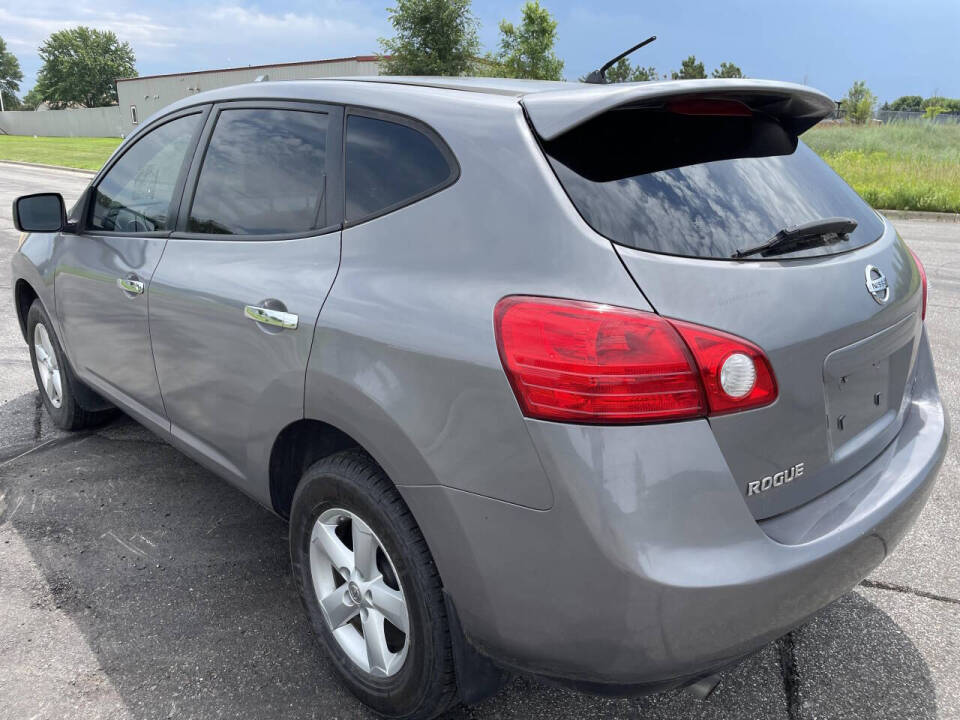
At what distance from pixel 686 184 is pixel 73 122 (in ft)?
257

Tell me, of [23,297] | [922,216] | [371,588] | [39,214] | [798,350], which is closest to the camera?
[798,350]

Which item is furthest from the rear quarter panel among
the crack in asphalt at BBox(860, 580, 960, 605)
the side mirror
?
the side mirror

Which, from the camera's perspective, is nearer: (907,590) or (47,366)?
(907,590)

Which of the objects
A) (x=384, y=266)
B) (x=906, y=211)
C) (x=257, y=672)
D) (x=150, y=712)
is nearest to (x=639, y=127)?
(x=384, y=266)

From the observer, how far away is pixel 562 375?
162 cm

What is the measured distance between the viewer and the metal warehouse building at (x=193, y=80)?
172 feet

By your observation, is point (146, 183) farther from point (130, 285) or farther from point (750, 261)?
point (750, 261)

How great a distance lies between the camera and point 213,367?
→ 8.47 ft

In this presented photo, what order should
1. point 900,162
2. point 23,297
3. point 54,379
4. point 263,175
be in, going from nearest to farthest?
1. point 263,175
2. point 54,379
3. point 23,297
4. point 900,162

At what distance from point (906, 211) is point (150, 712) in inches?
624

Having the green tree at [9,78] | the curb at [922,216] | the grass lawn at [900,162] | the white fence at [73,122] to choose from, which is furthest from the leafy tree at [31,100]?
the curb at [922,216]

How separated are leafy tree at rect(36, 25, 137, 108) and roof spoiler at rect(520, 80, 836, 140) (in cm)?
12019

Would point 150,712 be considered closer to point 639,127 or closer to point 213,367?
point 213,367

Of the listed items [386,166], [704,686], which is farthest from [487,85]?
[704,686]
